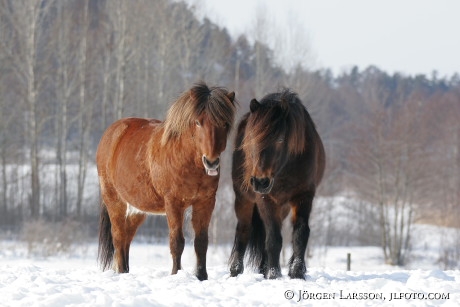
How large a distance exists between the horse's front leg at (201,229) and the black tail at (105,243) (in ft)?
6.47

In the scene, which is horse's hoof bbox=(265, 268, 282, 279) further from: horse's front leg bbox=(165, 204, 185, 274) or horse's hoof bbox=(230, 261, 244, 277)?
horse's front leg bbox=(165, 204, 185, 274)

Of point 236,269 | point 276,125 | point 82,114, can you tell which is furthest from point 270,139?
point 82,114

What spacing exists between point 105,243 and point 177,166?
236 cm

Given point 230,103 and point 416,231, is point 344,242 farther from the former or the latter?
point 230,103

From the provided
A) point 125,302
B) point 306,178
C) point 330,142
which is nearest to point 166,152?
point 306,178

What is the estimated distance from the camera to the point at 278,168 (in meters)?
7.20

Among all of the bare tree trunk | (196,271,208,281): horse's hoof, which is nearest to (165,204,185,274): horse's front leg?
(196,271,208,281): horse's hoof

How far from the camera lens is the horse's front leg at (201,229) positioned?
24.3 ft

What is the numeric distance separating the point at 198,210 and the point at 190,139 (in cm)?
82

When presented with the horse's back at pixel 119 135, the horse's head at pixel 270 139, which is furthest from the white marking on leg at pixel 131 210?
the horse's head at pixel 270 139

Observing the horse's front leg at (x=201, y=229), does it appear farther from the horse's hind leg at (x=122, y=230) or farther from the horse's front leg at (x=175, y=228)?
the horse's hind leg at (x=122, y=230)

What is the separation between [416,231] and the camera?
33.1 meters

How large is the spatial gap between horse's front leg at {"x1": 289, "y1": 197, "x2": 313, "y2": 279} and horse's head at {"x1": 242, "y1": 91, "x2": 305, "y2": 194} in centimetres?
55

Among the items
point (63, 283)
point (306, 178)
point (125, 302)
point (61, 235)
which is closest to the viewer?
point (125, 302)
